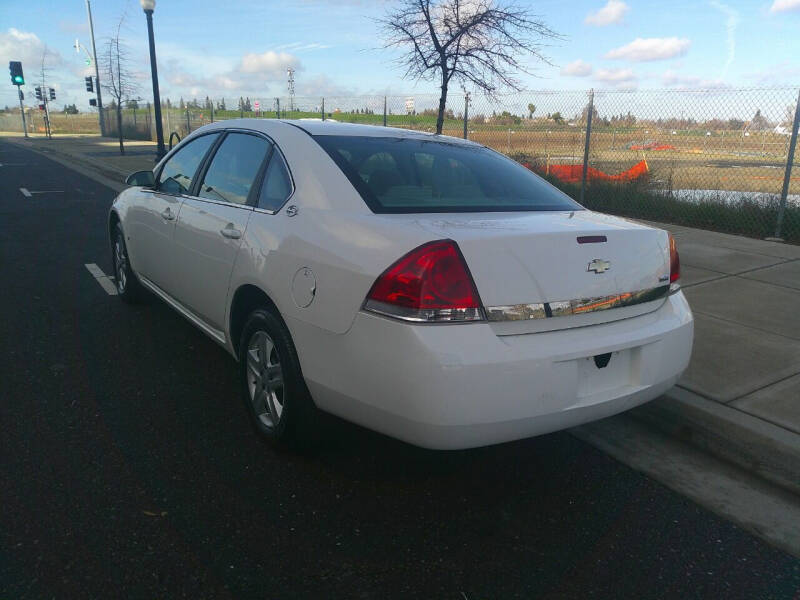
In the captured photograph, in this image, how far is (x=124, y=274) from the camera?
589 cm

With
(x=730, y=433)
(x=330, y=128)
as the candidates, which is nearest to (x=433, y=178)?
(x=330, y=128)

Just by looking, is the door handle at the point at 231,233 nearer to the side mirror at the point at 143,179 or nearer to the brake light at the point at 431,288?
the brake light at the point at 431,288

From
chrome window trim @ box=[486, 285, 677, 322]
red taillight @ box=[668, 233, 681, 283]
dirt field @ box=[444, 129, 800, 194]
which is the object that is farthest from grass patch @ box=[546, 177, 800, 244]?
chrome window trim @ box=[486, 285, 677, 322]

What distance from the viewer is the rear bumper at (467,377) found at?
8.04 feet

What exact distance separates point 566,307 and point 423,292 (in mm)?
607

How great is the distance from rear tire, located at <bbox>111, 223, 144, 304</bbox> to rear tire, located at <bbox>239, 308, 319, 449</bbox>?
101 inches

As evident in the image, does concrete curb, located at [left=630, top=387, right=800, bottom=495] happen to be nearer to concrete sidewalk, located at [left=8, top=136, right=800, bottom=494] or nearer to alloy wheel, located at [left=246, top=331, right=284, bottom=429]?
concrete sidewalk, located at [left=8, top=136, right=800, bottom=494]

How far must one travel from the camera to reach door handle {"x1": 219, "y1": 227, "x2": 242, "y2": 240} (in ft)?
11.4

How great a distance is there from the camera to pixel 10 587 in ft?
7.53

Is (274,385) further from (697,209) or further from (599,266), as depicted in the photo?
(697,209)

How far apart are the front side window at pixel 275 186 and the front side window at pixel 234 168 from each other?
145 millimetres

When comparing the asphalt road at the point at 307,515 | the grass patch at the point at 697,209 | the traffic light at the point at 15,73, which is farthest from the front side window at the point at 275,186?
the traffic light at the point at 15,73

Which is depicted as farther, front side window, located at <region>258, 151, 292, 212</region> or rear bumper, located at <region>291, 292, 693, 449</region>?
front side window, located at <region>258, 151, 292, 212</region>

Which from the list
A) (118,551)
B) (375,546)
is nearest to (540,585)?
(375,546)
